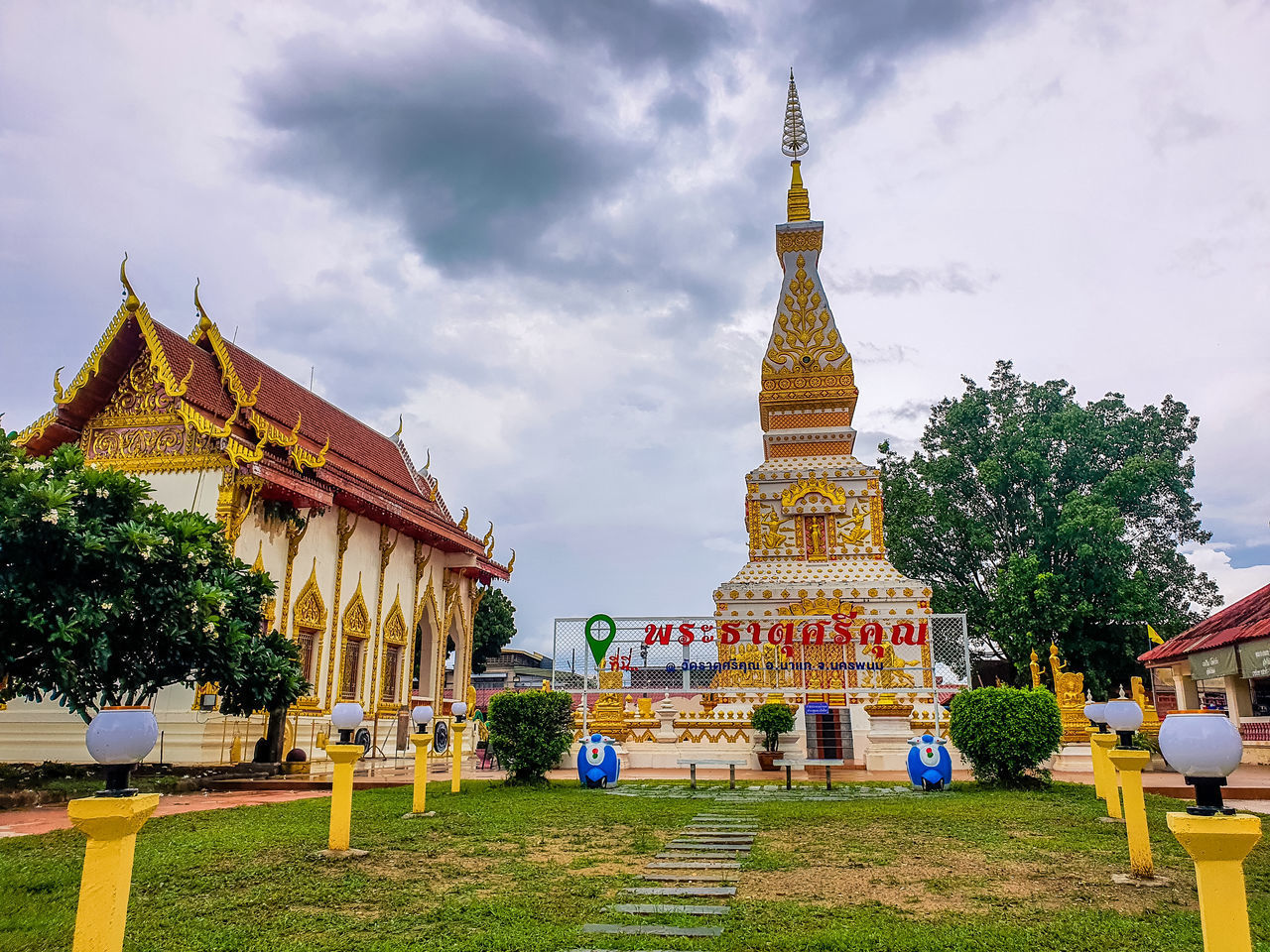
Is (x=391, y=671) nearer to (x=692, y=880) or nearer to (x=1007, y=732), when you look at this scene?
(x=1007, y=732)

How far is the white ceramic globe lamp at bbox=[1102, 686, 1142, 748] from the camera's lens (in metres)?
5.42

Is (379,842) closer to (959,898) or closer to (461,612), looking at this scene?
(959,898)

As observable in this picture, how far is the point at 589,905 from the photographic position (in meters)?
4.26

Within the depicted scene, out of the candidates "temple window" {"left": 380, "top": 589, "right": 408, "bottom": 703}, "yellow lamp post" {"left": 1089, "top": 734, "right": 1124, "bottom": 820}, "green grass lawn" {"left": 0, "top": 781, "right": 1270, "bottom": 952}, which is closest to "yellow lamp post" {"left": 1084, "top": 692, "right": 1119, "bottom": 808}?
"yellow lamp post" {"left": 1089, "top": 734, "right": 1124, "bottom": 820}

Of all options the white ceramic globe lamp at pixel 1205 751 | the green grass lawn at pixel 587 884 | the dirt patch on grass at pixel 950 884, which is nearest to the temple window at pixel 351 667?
the green grass lawn at pixel 587 884

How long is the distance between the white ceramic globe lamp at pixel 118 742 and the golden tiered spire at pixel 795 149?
18781mm

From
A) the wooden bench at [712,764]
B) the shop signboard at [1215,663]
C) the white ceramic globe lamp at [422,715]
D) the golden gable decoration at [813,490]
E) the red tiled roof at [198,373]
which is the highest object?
the red tiled roof at [198,373]

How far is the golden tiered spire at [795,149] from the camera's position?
1988 cm

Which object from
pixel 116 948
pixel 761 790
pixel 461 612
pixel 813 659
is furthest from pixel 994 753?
pixel 461 612

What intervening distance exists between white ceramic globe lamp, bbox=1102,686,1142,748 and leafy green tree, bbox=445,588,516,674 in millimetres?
26663

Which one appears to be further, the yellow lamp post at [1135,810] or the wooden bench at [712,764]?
the wooden bench at [712,764]

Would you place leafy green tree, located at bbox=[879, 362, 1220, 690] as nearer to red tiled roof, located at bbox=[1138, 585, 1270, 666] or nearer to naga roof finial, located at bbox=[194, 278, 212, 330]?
red tiled roof, located at bbox=[1138, 585, 1270, 666]

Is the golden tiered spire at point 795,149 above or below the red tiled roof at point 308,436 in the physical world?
above

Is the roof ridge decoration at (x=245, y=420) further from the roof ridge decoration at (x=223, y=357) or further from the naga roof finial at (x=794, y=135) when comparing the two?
the naga roof finial at (x=794, y=135)
